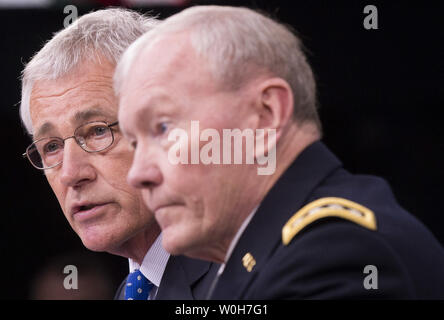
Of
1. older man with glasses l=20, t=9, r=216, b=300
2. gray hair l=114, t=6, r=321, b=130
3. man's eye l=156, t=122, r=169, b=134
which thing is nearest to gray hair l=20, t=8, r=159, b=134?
older man with glasses l=20, t=9, r=216, b=300

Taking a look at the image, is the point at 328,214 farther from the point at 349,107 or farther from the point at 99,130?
the point at 349,107

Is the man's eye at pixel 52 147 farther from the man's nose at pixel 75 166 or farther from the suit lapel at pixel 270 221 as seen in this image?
the suit lapel at pixel 270 221

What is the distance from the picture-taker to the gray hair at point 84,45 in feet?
6.61

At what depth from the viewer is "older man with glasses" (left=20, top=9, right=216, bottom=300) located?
6.43 ft

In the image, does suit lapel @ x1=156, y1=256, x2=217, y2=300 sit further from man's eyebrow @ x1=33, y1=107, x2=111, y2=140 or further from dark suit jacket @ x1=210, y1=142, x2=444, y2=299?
man's eyebrow @ x1=33, y1=107, x2=111, y2=140

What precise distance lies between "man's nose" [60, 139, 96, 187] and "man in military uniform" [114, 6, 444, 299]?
47 cm

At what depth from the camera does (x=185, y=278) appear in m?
1.85

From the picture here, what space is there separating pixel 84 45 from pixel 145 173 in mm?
692

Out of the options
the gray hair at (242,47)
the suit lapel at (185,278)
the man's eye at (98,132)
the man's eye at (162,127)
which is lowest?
the suit lapel at (185,278)

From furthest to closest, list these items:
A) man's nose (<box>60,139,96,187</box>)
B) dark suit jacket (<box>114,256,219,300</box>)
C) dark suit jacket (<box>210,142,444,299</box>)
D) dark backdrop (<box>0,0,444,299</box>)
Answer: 1. dark backdrop (<box>0,0,444,299</box>)
2. man's nose (<box>60,139,96,187</box>)
3. dark suit jacket (<box>114,256,219,300</box>)
4. dark suit jacket (<box>210,142,444,299</box>)

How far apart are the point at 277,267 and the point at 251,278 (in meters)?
0.09

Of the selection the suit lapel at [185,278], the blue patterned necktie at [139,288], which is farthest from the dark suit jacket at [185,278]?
the blue patterned necktie at [139,288]

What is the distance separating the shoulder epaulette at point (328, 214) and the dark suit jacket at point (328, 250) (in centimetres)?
1
